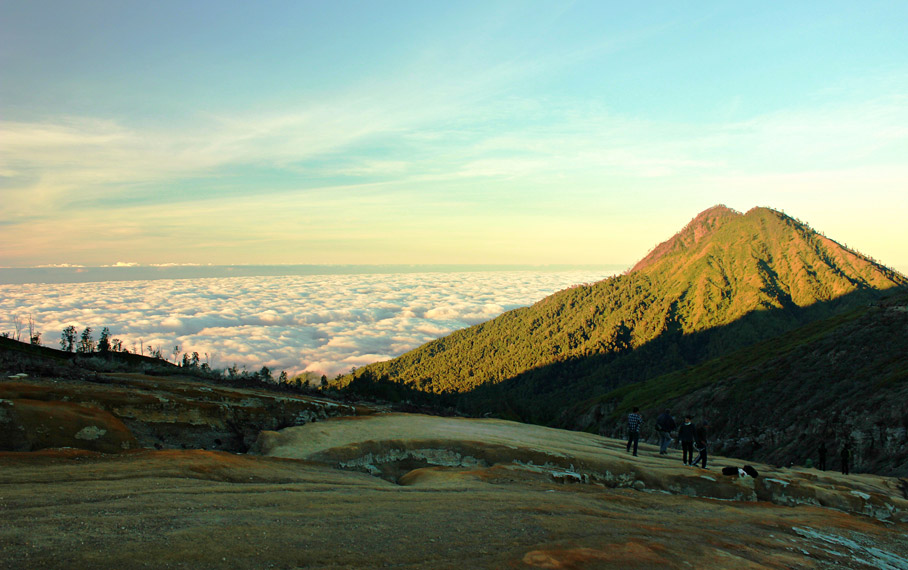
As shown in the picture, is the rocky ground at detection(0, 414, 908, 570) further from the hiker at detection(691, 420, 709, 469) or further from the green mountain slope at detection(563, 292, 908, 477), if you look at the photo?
the green mountain slope at detection(563, 292, 908, 477)

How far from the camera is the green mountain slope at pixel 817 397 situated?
59.2 meters

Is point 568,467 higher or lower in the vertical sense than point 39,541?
lower

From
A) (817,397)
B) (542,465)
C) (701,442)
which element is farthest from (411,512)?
(817,397)

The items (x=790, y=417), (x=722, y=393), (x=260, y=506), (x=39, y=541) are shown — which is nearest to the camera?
(x=39, y=541)

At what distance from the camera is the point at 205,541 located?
1162 cm

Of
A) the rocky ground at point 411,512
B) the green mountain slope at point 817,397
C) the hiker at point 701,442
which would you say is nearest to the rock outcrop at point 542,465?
the rocky ground at point 411,512

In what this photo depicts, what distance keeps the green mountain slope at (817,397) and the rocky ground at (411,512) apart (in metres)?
34.8

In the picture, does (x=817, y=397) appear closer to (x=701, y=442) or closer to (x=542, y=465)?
(x=701, y=442)

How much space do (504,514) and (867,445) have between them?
205 ft

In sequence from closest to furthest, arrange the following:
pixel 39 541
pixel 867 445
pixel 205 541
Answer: pixel 39 541
pixel 205 541
pixel 867 445

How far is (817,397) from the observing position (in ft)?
255

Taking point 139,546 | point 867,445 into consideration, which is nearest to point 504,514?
point 139,546

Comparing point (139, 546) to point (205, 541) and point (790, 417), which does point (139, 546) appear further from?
point (790, 417)

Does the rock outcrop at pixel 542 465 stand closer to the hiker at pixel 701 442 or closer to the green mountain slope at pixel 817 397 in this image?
the hiker at pixel 701 442
